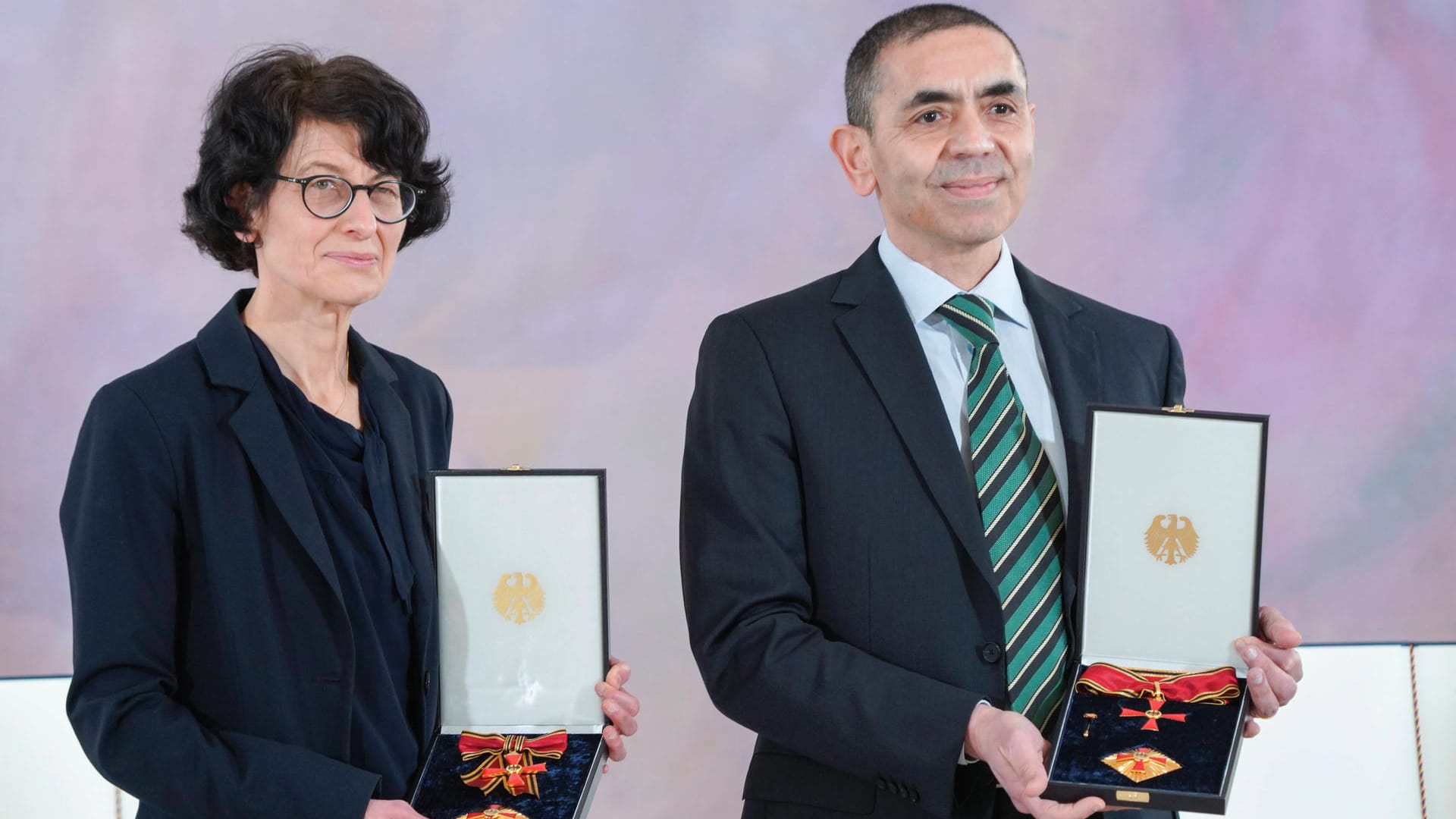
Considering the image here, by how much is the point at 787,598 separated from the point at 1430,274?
2.89 meters

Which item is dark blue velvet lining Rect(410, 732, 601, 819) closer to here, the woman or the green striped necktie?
the woman

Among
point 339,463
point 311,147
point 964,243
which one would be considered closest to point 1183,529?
point 964,243

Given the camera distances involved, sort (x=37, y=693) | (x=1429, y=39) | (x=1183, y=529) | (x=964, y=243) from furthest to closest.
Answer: (x=1429, y=39), (x=37, y=693), (x=964, y=243), (x=1183, y=529)

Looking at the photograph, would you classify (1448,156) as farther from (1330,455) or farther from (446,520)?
(446,520)

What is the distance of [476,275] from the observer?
11.2ft

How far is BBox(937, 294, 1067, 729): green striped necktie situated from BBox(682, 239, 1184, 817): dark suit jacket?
25 millimetres

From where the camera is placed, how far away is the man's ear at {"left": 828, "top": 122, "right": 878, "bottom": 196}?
1.85 metres

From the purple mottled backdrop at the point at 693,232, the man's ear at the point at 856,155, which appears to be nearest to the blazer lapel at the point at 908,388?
the man's ear at the point at 856,155

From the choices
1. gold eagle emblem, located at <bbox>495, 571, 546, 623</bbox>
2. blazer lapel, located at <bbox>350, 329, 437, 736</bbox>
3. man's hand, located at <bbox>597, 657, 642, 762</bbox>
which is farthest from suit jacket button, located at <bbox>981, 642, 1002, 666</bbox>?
blazer lapel, located at <bbox>350, 329, 437, 736</bbox>

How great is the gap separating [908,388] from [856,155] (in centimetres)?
35

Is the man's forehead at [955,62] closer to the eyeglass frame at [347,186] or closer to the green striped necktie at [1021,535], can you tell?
the green striped necktie at [1021,535]

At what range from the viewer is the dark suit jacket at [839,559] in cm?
160

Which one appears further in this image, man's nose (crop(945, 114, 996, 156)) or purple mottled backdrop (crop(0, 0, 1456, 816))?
purple mottled backdrop (crop(0, 0, 1456, 816))

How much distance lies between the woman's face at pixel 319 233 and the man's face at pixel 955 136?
657 millimetres
